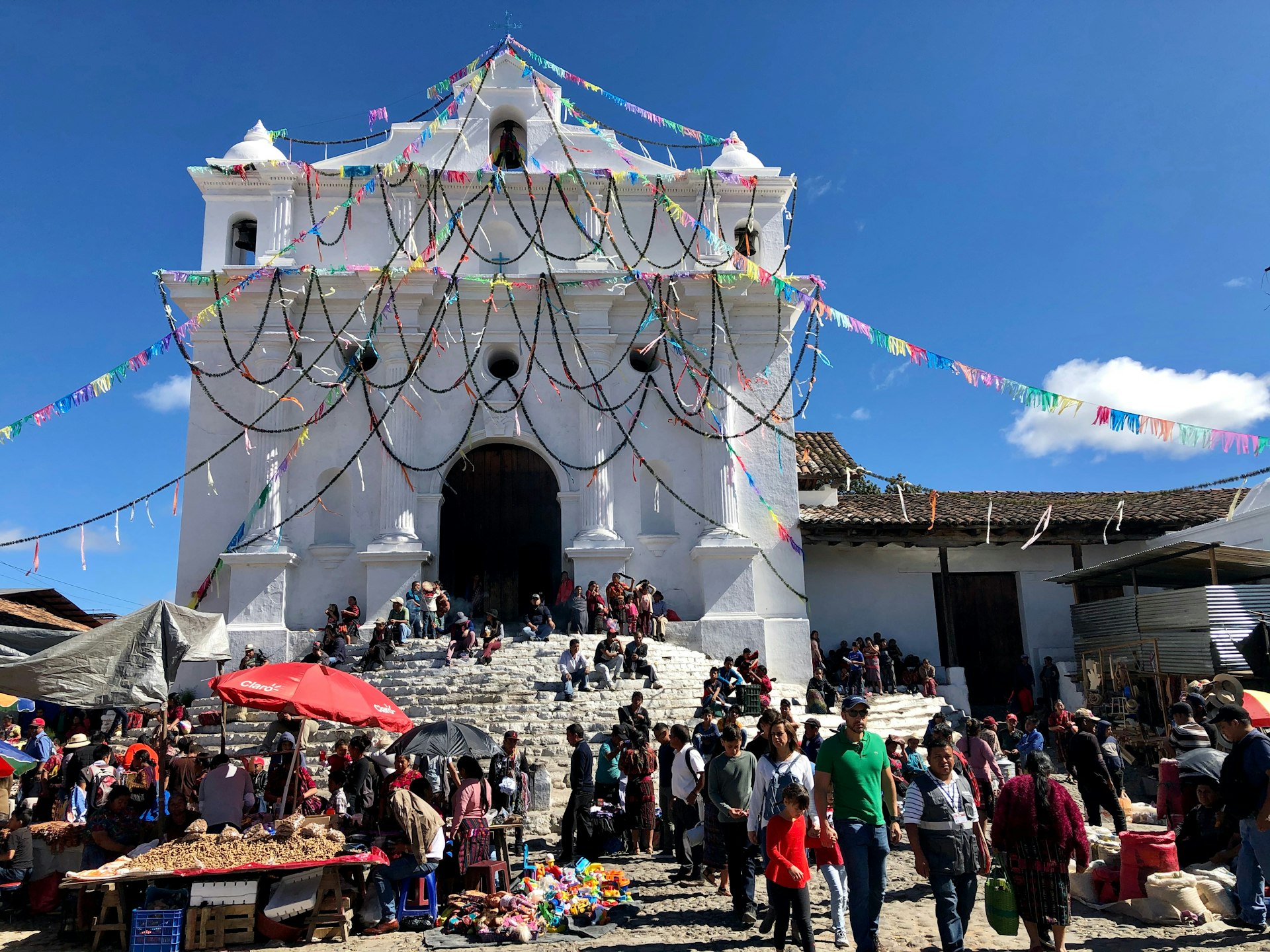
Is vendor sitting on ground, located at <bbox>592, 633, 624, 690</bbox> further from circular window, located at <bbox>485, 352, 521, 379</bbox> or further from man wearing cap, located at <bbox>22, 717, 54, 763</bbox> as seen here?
man wearing cap, located at <bbox>22, 717, 54, 763</bbox>

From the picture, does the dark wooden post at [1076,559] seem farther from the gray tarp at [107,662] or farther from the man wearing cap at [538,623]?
the gray tarp at [107,662]

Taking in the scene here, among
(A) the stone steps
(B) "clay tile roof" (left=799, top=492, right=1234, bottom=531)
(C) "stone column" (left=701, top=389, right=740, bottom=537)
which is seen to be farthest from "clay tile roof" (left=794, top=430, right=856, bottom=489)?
(A) the stone steps

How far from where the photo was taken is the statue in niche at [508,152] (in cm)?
2084

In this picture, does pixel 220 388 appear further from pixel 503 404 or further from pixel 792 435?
pixel 792 435

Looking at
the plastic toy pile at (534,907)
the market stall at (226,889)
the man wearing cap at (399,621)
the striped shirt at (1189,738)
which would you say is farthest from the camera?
the man wearing cap at (399,621)

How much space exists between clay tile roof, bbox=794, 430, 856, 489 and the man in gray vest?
15.3 metres

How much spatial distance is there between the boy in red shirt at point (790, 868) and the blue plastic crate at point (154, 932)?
4.15m

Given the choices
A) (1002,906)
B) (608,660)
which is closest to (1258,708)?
(1002,906)

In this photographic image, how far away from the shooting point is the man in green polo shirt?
228 inches

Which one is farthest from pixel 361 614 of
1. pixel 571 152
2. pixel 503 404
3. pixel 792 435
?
pixel 571 152

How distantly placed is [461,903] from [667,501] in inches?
507

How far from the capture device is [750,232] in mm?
20703

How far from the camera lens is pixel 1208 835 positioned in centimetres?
714

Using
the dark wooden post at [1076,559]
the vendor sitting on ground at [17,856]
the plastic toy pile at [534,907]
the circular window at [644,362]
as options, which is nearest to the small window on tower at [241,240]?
the circular window at [644,362]
